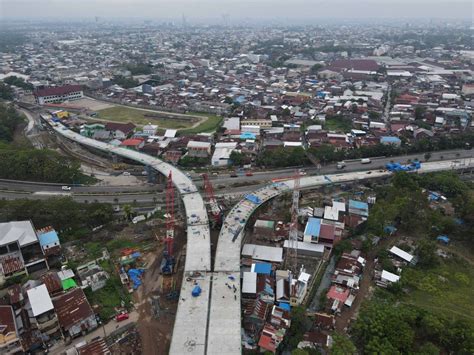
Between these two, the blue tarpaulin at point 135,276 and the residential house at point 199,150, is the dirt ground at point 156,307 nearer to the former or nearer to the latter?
the blue tarpaulin at point 135,276

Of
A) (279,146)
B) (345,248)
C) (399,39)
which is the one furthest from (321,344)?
(399,39)

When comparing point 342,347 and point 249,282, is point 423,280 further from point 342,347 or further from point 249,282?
point 249,282

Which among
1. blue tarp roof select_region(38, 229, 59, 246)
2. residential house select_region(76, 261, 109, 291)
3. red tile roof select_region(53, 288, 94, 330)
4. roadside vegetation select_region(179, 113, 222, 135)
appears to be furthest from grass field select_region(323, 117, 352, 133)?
red tile roof select_region(53, 288, 94, 330)

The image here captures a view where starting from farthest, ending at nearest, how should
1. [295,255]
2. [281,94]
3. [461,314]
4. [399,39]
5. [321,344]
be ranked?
[399,39], [281,94], [295,255], [461,314], [321,344]

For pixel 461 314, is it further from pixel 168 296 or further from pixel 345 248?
pixel 168 296

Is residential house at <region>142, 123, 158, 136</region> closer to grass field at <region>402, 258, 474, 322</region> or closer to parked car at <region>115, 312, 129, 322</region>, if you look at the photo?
parked car at <region>115, 312, 129, 322</region>
